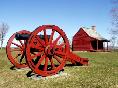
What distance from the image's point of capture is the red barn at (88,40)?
49.0m

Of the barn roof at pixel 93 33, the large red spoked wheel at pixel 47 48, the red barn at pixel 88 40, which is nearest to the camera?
the large red spoked wheel at pixel 47 48

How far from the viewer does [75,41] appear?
51938 mm

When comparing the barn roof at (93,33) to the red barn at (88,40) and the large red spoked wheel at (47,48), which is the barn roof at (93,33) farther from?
the large red spoked wheel at (47,48)

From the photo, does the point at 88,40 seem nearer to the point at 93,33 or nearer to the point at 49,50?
the point at 93,33

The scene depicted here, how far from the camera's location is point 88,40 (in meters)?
49.3

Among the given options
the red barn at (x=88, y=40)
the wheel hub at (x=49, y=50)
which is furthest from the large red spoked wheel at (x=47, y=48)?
the red barn at (x=88, y=40)

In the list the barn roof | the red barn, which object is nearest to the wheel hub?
the red barn

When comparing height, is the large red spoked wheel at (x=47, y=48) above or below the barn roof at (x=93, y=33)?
below

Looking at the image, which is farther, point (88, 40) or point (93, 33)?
point (93, 33)

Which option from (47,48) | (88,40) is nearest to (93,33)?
(88,40)

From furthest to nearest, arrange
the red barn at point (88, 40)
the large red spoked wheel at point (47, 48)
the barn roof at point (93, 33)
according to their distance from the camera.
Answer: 1. the barn roof at point (93, 33)
2. the red barn at point (88, 40)
3. the large red spoked wheel at point (47, 48)

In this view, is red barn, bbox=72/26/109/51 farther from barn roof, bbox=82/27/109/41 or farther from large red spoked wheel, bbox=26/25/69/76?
large red spoked wheel, bbox=26/25/69/76

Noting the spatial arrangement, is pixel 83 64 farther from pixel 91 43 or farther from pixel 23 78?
pixel 91 43

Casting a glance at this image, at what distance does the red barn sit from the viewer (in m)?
49.0
